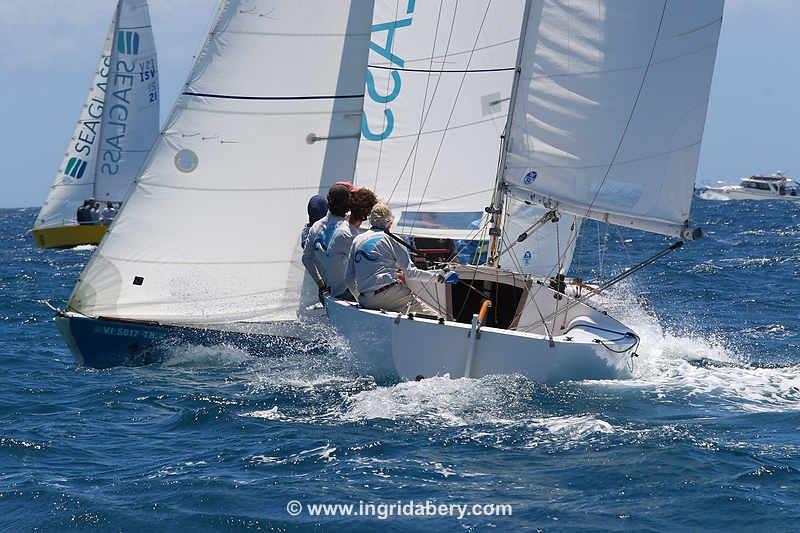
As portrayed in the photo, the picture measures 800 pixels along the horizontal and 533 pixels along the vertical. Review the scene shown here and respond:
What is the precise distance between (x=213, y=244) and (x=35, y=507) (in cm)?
536

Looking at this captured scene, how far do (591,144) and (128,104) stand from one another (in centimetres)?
2473

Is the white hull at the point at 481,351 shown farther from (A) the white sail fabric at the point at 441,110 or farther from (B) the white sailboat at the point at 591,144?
(A) the white sail fabric at the point at 441,110

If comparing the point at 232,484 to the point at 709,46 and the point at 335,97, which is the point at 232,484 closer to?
the point at 709,46

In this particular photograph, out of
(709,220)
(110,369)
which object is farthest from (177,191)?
(709,220)

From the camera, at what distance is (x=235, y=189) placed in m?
11.4

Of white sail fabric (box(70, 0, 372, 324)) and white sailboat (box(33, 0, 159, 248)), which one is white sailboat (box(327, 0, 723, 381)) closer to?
white sail fabric (box(70, 0, 372, 324))

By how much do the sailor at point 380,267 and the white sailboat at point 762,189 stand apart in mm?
69662

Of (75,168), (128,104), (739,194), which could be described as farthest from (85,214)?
(739,194)

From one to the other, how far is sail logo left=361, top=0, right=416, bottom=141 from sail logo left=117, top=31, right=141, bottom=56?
2140 cm

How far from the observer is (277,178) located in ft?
37.9

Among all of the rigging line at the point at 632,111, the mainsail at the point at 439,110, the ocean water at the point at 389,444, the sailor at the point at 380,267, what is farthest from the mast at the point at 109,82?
the rigging line at the point at 632,111

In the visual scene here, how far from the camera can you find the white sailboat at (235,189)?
1105 centimetres

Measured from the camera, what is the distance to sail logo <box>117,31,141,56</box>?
31078 millimetres

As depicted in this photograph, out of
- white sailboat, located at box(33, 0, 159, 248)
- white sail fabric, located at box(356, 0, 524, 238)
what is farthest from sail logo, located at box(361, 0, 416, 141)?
white sailboat, located at box(33, 0, 159, 248)
